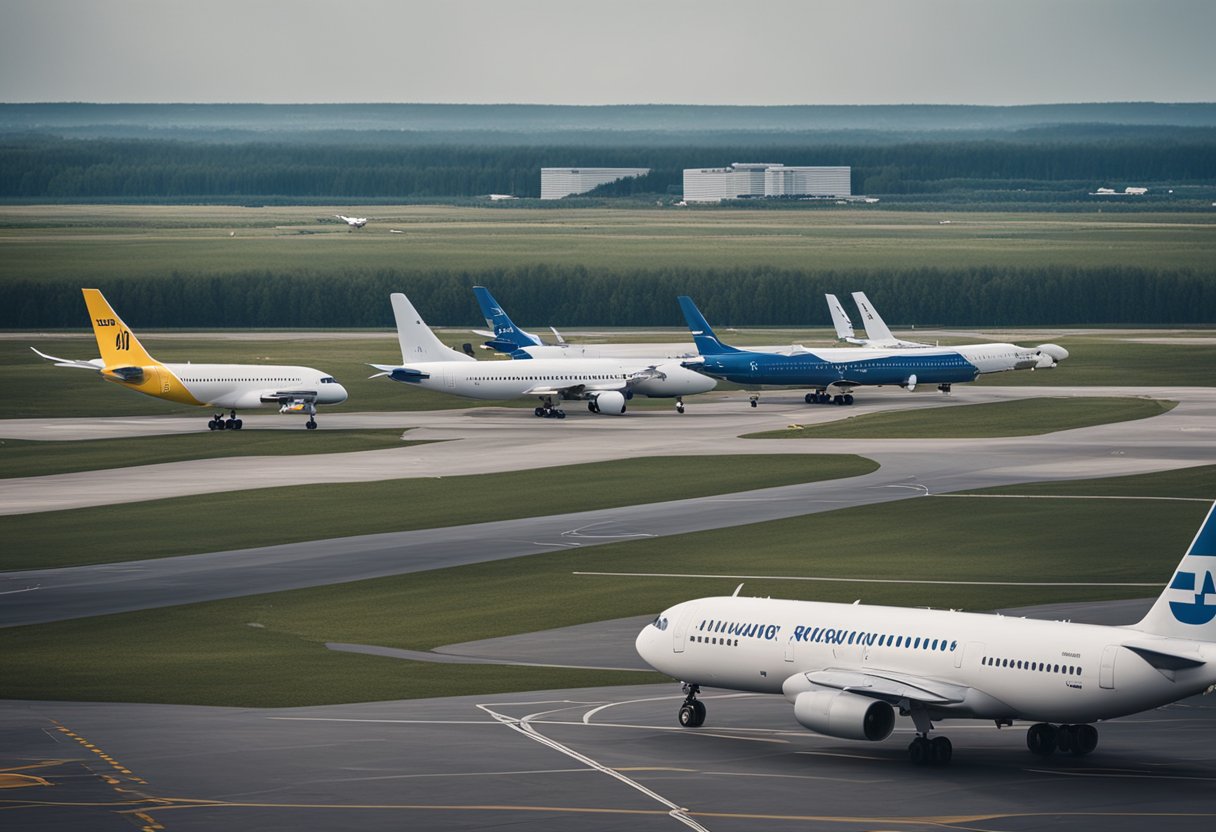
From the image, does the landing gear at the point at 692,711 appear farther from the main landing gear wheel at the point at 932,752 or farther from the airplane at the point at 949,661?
the main landing gear wheel at the point at 932,752

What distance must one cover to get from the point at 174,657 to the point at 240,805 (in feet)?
82.9

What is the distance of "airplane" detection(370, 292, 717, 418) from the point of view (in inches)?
6216

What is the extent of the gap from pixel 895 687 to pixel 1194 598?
7.25 metres

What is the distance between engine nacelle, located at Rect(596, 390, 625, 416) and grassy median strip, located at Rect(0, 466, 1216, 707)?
59.2 metres

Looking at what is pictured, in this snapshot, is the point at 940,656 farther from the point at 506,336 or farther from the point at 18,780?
the point at 506,336

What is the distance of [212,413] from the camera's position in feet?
540

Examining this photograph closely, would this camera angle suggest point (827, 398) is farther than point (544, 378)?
Yes

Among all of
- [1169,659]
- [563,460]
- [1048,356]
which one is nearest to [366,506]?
[563,460]

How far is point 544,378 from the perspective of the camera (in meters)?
158

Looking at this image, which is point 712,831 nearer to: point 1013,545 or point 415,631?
point 415,631

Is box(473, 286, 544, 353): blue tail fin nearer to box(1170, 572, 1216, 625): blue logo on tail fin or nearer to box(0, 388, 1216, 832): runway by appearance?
box(0, 388, 1216, 832): runway

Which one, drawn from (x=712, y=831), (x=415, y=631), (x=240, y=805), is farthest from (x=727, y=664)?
(x=415, y=631)

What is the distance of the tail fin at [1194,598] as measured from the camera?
1715 inches

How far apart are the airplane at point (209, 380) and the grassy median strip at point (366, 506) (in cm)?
3521
